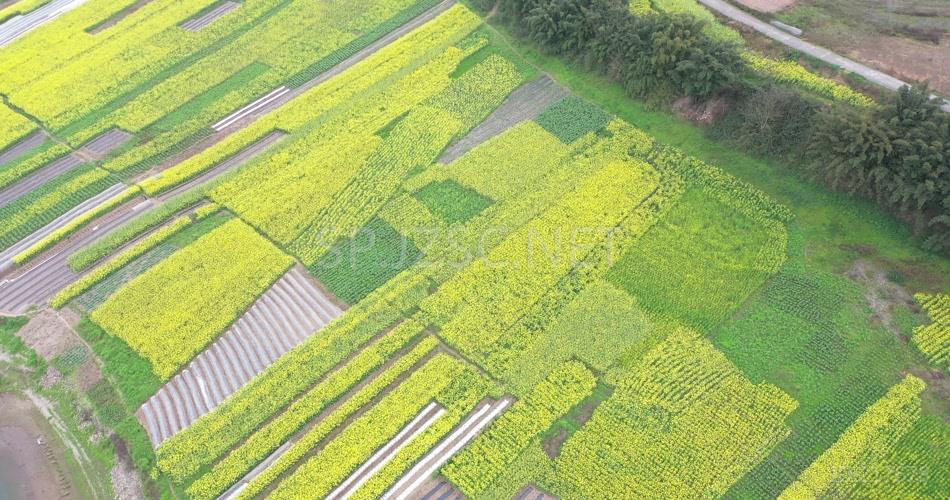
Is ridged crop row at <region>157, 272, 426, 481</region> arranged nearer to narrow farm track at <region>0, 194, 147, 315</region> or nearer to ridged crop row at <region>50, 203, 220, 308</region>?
ridged crop row at <region>50, 203, 220, 308</region>

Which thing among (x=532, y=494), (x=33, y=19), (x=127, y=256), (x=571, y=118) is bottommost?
(x=532, y=494)

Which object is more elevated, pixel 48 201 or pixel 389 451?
pixel 48 201

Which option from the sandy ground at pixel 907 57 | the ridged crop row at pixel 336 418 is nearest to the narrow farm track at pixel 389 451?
the ridged crop row at pixel 336 418

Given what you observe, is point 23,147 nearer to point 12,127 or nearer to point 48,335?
point 12,127

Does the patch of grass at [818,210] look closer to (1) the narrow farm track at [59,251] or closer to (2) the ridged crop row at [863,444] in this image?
(2) the ridged crop row at [863,444]

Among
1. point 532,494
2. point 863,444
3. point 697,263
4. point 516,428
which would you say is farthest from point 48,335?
point 863,444

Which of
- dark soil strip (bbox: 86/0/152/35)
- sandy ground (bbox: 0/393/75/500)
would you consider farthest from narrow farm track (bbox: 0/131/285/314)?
dark soil strip (bbox: 86/0/152/35)
